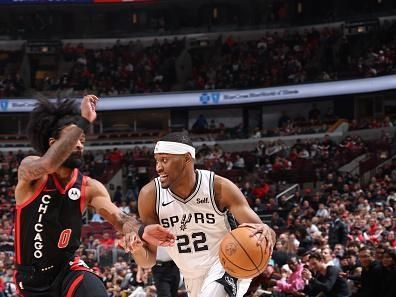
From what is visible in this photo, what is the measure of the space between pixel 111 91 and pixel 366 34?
10.7 m

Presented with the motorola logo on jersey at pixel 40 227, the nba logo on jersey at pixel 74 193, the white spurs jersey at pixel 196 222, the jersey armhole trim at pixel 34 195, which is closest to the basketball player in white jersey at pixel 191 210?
the white spurs jersey at pixel 196 222

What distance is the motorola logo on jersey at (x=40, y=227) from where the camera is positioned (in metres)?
5.42

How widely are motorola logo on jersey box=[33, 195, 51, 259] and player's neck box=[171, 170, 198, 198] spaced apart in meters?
1.25

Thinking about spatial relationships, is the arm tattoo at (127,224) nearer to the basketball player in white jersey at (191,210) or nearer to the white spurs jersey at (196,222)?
the basketball player in white jersey at (191,210)

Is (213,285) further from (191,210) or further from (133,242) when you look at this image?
(133,242)

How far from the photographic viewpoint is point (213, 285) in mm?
6234

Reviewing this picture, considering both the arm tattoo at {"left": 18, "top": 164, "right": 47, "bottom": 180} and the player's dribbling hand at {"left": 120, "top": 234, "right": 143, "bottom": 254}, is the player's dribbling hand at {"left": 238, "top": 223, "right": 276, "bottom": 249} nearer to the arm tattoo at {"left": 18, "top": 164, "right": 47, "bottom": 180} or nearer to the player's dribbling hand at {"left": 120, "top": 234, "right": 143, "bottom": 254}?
the player's dribbling hand at {"left": 120, "top": 234, "right": 143, "bottom": 254}

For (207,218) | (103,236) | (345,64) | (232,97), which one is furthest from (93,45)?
(207,218)

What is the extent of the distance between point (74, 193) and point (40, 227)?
0.34 meters

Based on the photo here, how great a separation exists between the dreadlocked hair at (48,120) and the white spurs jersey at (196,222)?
1.10 meters

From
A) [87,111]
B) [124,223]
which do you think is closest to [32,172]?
[87,111]

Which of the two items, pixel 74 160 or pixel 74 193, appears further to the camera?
pixel 74 193

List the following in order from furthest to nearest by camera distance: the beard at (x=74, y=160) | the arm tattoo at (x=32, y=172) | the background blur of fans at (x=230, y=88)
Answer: the background blur of fans at (x=230, y=88) → the beard at (x=74, y=160) → the arm tattoo at (x=32, y=172)

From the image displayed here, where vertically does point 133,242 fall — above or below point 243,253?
above
